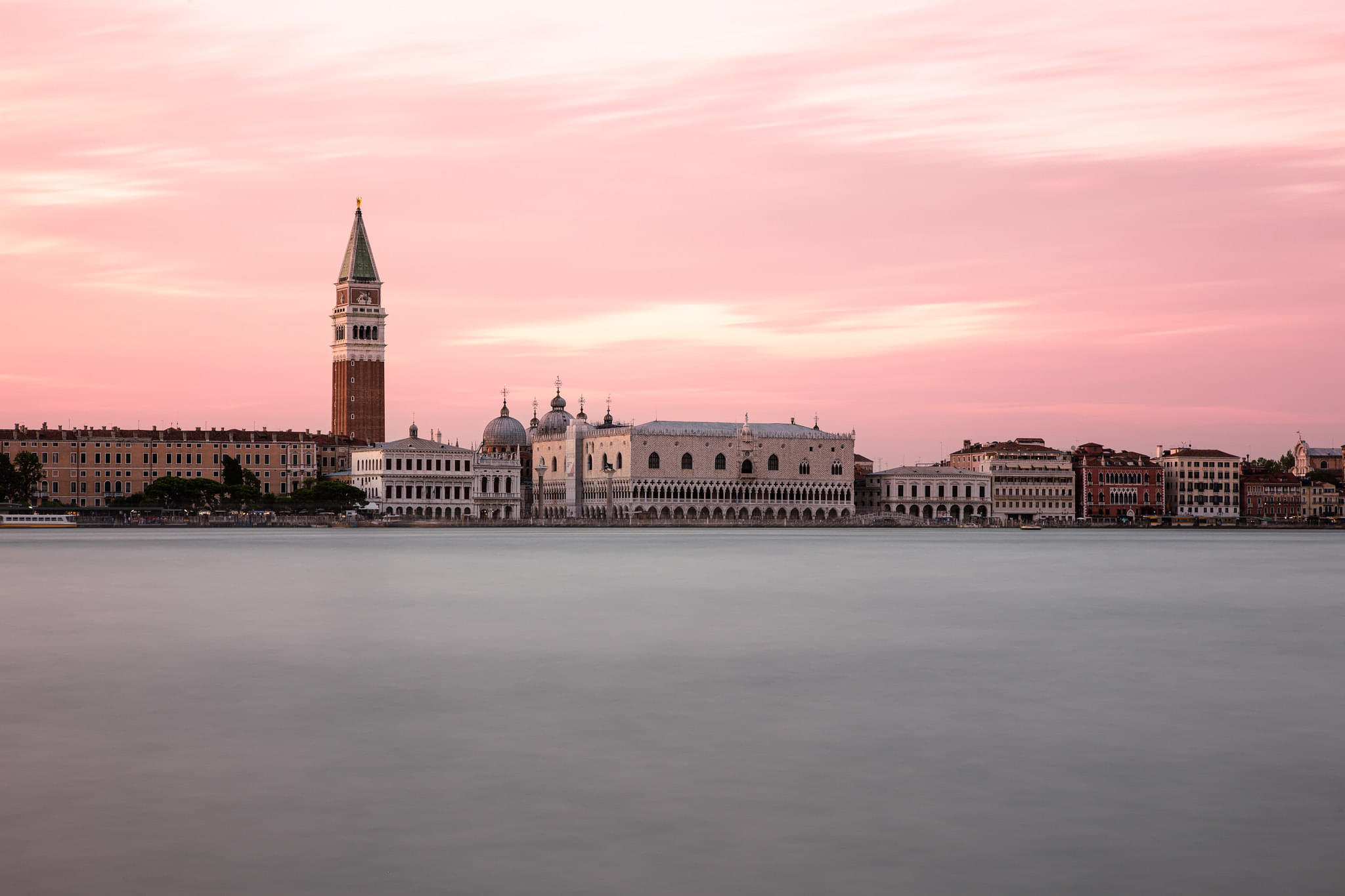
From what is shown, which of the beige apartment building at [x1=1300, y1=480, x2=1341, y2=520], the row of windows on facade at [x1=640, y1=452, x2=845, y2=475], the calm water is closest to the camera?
the calm water

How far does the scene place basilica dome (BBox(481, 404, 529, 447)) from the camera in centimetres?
12081

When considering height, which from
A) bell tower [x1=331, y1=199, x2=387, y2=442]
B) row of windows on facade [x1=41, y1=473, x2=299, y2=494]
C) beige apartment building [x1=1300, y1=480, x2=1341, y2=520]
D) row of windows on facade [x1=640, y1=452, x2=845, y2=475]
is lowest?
beige apartment building [x1=1300, y1=480, x2=1341, y2=520]

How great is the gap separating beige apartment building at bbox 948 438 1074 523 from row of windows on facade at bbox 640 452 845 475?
12.8 meters

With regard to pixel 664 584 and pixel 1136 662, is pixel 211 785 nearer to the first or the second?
pixel 1136 662

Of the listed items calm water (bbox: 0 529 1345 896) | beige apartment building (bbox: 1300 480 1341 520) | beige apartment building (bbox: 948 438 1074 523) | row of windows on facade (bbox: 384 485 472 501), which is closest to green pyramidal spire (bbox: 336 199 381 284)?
row of windows on facade (bbox: 384 485 472 501)

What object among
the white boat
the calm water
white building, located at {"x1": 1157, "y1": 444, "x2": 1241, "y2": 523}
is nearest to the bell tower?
the white boat

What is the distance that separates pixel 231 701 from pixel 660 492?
9585cm

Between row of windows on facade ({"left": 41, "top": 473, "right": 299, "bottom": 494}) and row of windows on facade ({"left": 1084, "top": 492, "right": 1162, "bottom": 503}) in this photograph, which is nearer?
row of windows on facade ({"left": 41, "top": 473, "right": 299, "bottom": 494})

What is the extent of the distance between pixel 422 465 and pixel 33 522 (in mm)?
25393

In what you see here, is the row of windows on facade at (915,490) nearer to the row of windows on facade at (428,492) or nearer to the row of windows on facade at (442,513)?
the row of windows on facade at (442,513)

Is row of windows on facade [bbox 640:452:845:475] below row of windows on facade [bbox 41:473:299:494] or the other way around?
the other way around

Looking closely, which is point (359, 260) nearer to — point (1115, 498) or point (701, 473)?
point (701, 473)

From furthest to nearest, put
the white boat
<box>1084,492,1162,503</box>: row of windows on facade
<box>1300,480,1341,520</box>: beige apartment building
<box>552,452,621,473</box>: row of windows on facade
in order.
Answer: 1. <box>1300,480,1341,520</box>: beige apartment building
2. <box>1084,492,1162,503</box>: row of windows on facade
3. <box>552,452,621,473</box>: row of windows on facade
4. the white boat

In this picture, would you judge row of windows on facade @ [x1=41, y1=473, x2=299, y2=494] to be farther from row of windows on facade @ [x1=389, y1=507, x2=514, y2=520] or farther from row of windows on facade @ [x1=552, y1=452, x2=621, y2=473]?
row of windows on facade @ [x1=552, y1=452, x2=621, y2=473]
